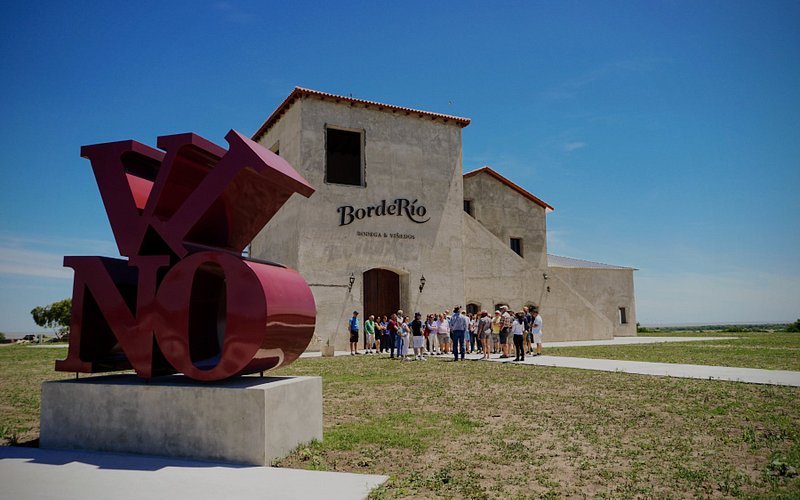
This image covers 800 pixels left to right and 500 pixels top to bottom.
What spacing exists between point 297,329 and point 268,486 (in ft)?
7.07

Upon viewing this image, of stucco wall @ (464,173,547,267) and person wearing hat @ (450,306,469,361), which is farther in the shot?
stucco wall @ (464,173,547,267)

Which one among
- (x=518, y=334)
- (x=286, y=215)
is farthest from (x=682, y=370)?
(x=286, y=215)

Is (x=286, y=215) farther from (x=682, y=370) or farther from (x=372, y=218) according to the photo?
(x=682, y=370)

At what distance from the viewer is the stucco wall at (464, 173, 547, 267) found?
29641mm

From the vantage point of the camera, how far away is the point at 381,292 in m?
22.7

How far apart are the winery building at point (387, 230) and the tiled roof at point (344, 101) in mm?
46

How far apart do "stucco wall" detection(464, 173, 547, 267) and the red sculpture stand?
23.7 meters

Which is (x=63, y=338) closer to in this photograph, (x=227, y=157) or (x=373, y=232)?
(x=373, y=232)

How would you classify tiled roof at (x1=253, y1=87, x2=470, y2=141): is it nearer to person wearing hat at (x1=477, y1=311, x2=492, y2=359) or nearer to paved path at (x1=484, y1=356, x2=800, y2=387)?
person wearing hat at (x1=477, y1=311, x2=492, y2=359)

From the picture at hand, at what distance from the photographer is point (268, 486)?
4301 millimetres

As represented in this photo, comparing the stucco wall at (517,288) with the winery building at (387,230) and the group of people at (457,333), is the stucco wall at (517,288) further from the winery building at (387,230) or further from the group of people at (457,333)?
the group of people at (457,333)

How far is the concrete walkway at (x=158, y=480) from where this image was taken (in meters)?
4.09

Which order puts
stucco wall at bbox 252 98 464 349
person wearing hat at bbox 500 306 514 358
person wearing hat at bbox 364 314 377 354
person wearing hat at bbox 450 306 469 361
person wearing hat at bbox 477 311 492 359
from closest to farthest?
person wearing hat at bbox 450 306 469 361
person wearing hat at bbox 500 306 514 358
person wearing hat at bbox 477 311 492 359
person wearing hat at bbox 364 314 377 354
stucco wall at bbox 252 98 464 349

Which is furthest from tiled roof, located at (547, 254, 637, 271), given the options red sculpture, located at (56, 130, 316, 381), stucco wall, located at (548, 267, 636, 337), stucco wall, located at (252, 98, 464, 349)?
red sculpture, located at (56, 130, 316, 381)
